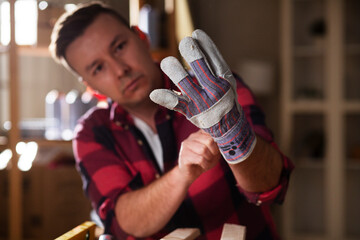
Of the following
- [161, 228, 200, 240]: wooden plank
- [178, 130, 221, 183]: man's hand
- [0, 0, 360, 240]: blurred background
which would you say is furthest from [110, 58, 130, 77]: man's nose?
[0, 0, 360, 240]: blurred background

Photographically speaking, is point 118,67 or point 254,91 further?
point 254,91

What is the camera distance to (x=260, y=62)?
9.15 ft

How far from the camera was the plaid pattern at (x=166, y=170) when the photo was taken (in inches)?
29.9

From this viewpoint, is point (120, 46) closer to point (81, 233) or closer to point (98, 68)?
point (98, 68)

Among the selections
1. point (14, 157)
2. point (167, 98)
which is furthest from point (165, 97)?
point (14, 157)

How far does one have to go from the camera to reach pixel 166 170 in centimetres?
82

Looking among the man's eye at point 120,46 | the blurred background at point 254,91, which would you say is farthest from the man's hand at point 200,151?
the blurred background at point 254,91

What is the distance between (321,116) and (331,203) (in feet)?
1.86

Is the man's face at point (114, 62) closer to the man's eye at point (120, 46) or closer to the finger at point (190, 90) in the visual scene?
the man's eye at point (120, 46)

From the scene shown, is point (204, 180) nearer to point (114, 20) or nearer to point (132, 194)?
point (132, 194)

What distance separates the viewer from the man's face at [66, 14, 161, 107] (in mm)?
691

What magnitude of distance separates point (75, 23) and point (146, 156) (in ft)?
0.99

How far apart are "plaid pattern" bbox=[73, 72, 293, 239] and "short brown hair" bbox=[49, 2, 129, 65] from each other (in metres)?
0.16

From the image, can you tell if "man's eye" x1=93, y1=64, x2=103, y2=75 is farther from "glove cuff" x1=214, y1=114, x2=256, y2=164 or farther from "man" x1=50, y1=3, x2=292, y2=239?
"glove cuff" x1=214, y1=114, x2=256, y2=164
